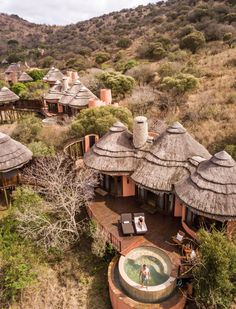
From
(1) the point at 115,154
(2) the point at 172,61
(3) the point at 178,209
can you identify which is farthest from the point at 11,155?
(2) the point at 172,61

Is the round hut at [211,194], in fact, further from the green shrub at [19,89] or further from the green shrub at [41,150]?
the green shrub at [19,89]

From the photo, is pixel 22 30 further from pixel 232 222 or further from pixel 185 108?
pixel 232 222

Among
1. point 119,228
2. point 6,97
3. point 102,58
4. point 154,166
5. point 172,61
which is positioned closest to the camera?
point 119,228

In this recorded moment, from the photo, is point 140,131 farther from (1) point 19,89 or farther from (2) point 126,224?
(1) point 19,89

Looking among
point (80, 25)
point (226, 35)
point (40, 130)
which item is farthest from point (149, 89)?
point (80, 25)

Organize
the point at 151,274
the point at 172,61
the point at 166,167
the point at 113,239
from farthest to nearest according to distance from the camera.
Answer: the point at 172,61, the point at 166,167, the point at 113,239, the point at 151,274

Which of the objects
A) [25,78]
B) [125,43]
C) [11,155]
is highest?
[125,43]
